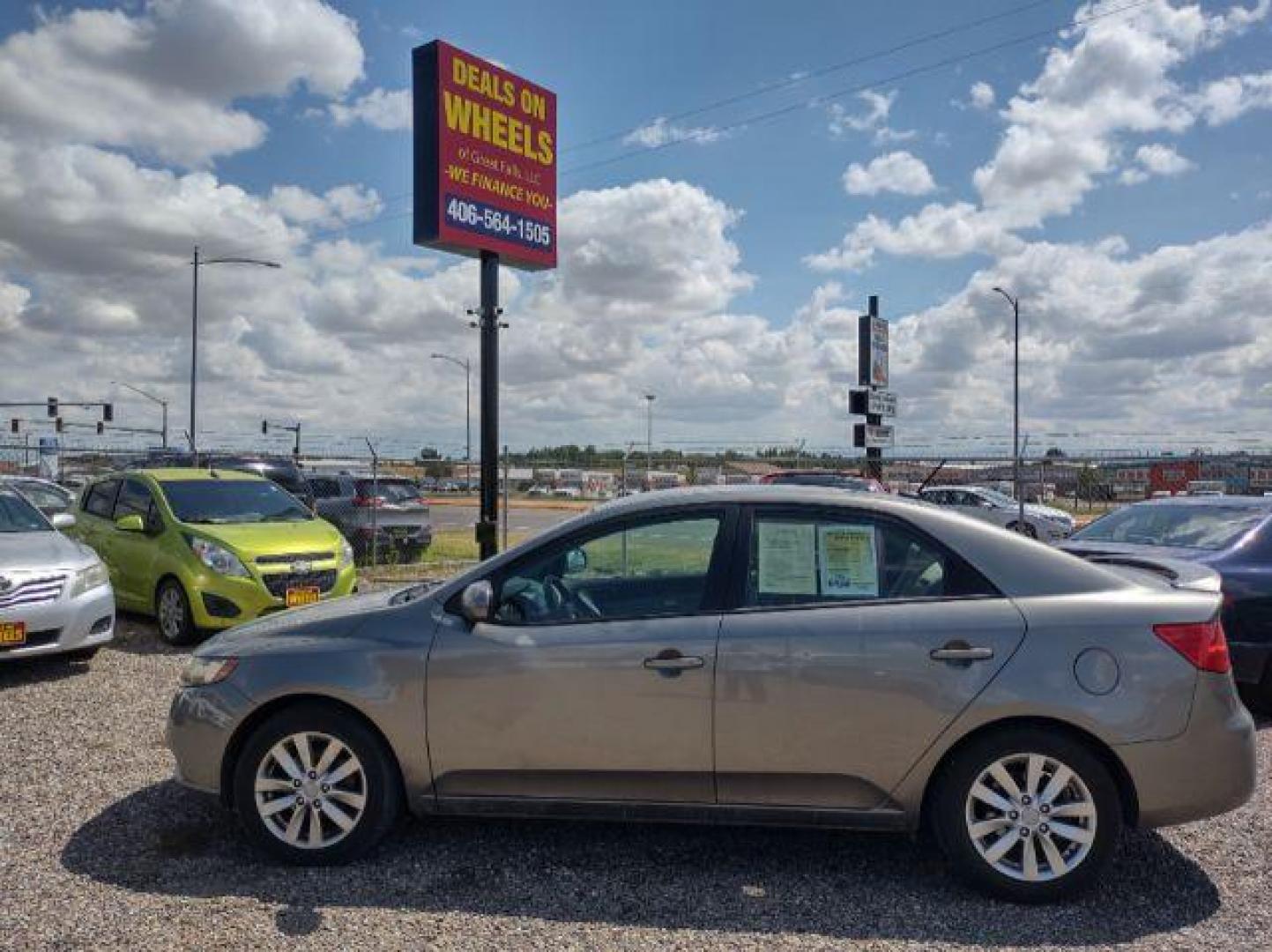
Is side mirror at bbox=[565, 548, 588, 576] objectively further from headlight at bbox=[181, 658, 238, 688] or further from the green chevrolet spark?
the green chevrolet spark

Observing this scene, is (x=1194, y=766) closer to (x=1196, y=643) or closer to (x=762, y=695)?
(x=1196, y=643)

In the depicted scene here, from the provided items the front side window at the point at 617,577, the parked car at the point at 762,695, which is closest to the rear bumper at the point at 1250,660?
the parked car at the point at 762,695

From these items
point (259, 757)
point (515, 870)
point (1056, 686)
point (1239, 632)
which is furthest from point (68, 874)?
point (1239, 632)

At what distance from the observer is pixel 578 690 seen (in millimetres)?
3904

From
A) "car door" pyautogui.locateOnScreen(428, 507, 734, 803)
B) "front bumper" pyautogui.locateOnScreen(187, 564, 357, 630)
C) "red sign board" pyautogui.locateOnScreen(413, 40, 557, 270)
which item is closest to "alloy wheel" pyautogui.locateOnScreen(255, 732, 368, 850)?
"car door" pyautogui.locateOnScreen(428, 507, 734, 803)

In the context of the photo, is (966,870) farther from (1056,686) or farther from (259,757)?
(259,757)

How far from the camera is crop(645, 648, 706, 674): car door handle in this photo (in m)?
3.83

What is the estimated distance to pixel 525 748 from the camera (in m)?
3.96

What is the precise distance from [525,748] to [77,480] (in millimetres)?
32305

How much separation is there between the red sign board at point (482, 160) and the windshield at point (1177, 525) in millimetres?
7964

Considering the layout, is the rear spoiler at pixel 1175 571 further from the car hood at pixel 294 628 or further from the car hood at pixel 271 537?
the car hood at pixel 271 537

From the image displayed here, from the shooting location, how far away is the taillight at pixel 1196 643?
3.69 m

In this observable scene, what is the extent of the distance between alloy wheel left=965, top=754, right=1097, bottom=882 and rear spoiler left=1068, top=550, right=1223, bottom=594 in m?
0.95

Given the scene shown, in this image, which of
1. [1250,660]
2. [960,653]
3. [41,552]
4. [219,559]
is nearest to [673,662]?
[960,653]
